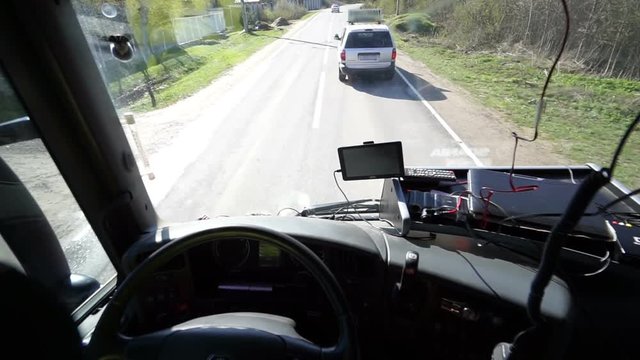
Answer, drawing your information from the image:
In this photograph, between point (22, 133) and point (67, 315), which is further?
point (67, 315)

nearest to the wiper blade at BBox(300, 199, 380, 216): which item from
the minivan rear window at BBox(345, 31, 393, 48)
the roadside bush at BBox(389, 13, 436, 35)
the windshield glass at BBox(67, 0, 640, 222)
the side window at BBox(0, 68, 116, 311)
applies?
the windshield glass at BBox(67, 0, 640, 222)

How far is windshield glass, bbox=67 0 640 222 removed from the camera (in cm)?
269

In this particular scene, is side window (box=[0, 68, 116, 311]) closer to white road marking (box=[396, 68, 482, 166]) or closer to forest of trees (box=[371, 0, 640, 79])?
forest of trees (box=[371, 0, 640, 79])

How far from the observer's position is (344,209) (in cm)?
241

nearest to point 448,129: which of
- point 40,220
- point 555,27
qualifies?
point 555,27

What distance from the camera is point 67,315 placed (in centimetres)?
175

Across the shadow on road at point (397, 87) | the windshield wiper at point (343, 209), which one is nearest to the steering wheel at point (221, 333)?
the windshield wiper at point (343, 209)

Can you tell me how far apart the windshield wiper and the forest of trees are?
1.70 metres

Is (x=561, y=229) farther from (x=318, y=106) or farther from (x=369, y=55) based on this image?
(x=369, y=55)

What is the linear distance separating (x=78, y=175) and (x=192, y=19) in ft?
8.71

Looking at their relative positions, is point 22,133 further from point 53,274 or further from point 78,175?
point 53,274

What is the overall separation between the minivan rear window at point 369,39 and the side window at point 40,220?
1067 centimetres

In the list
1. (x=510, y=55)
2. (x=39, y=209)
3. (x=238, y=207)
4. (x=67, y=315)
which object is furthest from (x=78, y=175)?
(x=510, y=55)

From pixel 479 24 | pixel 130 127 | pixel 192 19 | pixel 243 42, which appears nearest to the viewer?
pixel 130 127
